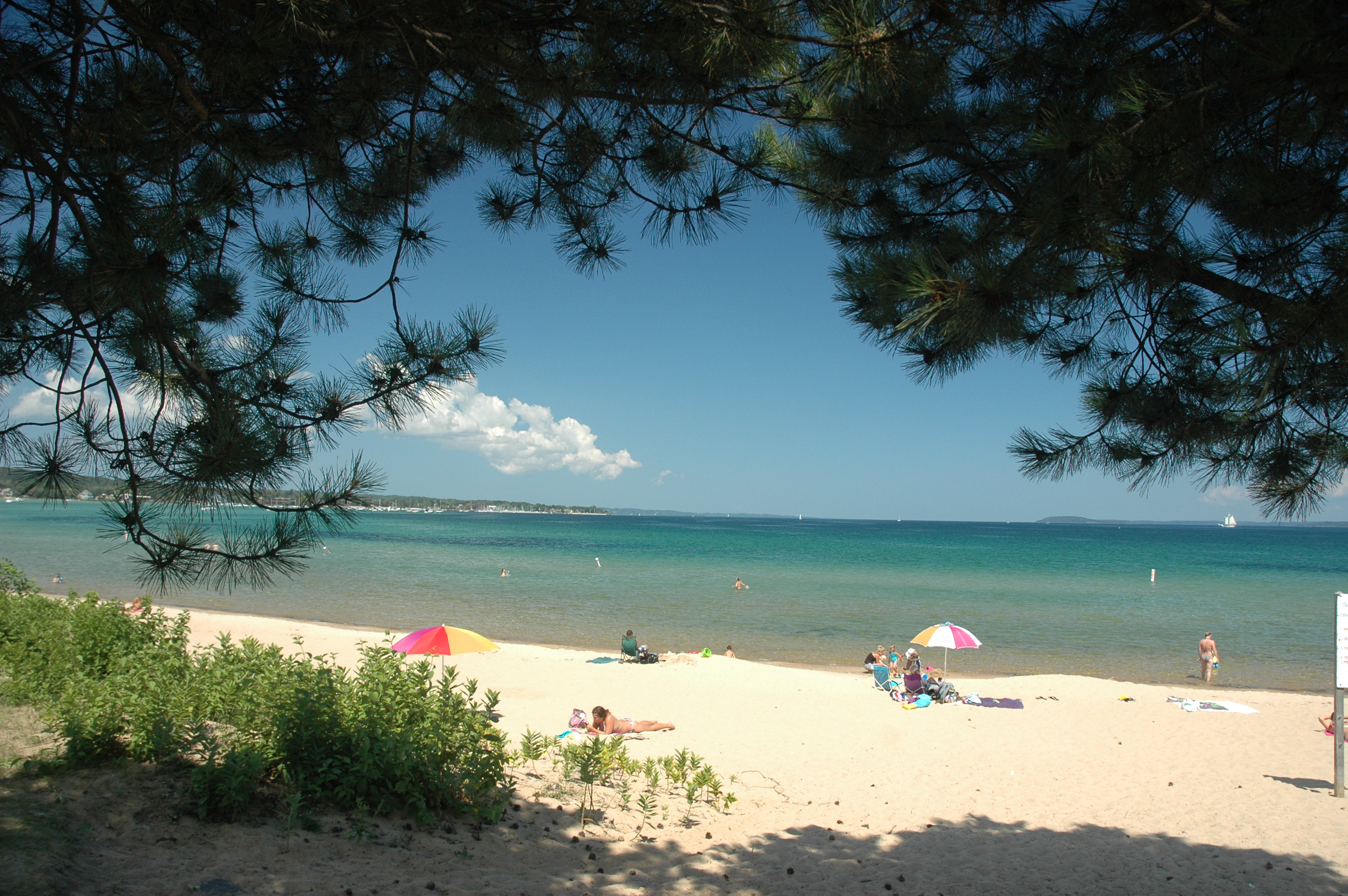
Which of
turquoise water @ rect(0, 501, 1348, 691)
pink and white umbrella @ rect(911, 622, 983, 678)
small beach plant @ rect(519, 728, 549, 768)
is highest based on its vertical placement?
small beach plant @ rect(519, 728, 549, 768)

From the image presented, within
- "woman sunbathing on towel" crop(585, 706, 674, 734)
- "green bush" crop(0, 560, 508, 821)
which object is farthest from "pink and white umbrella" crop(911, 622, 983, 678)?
"green bush" crop(0, 560, 508, 821)

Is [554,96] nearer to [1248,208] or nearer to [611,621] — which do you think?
[1248,208]

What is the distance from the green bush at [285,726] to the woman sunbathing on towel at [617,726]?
377 centimetres

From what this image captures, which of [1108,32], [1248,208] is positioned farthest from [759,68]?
[1248,208]

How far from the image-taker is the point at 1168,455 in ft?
11.4

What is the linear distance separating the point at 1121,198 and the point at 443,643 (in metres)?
9.62

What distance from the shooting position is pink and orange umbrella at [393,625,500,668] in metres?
9.94

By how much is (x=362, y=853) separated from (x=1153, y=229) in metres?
4.74

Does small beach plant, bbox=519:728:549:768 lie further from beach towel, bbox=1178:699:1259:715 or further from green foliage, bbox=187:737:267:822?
beach towel, bbox=1178:699:1259:715

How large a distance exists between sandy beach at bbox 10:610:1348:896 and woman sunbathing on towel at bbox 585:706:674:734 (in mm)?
261

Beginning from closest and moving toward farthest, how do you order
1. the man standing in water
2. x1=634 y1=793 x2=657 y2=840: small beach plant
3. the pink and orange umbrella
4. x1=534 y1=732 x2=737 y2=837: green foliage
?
x1=634 y1=793 x2=657 y2=840: small beach plant → x1=534 y1=732 x2=737 y2=837: green foliage → the pink and orange umbrella → the man standing in water

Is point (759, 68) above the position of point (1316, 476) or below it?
above

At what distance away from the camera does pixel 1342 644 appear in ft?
22.3

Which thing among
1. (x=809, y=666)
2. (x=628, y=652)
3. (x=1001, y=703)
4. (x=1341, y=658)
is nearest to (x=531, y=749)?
(x=1341, y=658)
